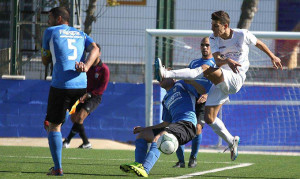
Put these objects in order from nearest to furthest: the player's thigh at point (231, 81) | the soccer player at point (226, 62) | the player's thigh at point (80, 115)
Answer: the soccer player at point (226, 62) → the player's thigh at point (231, 81) → the player's thigh at point (80, 115)

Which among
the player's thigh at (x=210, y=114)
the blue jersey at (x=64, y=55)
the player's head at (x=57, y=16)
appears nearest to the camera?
the blue jersey at (x=64, y=55)

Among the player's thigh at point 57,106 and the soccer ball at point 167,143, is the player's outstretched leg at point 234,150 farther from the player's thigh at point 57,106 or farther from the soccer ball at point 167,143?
the player's thigh at point 57,106

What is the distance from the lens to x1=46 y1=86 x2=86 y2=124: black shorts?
7699mm

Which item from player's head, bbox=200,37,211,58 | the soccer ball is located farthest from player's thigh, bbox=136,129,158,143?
player's head, bbox=200,37,211,58

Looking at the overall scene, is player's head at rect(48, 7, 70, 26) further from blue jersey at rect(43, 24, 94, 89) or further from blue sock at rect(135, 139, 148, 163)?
blue sock at rect(135, 139, 148, 163)

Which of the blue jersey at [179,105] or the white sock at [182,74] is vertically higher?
the white sock at [182,74]

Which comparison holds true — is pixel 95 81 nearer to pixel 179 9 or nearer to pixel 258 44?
pixel 179 9

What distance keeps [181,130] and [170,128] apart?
0.13 metres

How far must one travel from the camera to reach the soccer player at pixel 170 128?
729cm

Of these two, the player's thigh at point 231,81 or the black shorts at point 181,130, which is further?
the player's thigh at point 231,81

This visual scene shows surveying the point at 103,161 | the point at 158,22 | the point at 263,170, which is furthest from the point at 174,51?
the point at 263,170

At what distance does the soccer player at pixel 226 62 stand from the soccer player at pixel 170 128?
1.54ft

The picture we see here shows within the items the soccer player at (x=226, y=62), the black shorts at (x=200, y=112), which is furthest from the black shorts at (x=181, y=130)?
the black shorts at (x=200, y=112)

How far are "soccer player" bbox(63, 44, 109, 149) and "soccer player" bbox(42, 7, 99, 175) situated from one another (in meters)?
5.12
